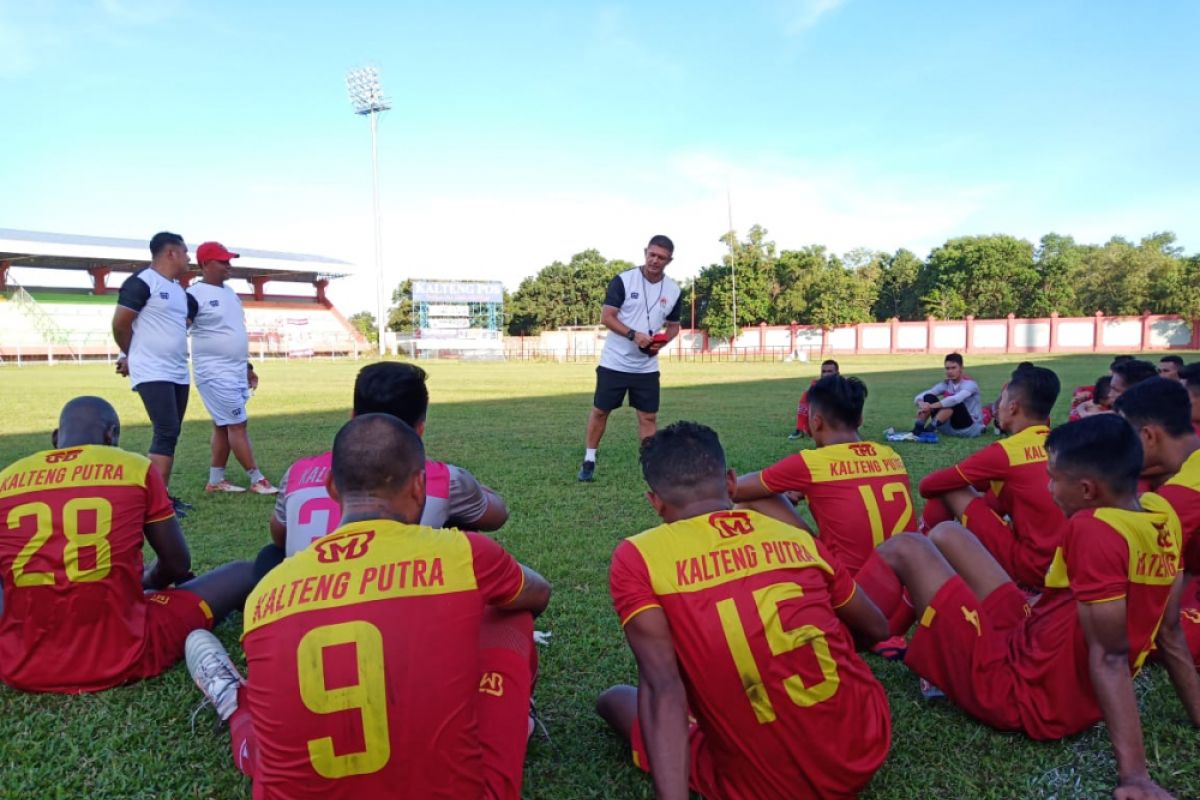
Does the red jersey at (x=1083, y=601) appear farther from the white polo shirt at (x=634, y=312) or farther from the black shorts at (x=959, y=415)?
the black shorts at (x=959, y=415)

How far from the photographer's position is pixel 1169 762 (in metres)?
2.42

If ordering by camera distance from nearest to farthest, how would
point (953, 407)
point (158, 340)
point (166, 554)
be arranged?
point (166, 554) → point (158, 340) → point (953, 407)

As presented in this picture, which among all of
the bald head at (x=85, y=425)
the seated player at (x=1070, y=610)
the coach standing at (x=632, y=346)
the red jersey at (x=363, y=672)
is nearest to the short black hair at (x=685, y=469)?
the red jersey at (x=363, y=672)

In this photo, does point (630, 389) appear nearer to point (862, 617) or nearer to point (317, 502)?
point (317, 502)

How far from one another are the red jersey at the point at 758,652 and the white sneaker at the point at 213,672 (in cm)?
154

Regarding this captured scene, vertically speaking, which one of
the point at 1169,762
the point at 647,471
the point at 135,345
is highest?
the point at 135,345

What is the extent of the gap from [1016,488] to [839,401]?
94cm

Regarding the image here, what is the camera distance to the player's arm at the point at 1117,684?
2.13 metres

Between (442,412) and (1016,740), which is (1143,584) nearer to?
(1016,740)

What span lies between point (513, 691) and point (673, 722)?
1.56 ft

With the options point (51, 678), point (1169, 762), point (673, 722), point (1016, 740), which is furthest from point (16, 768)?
point (1169, 762)

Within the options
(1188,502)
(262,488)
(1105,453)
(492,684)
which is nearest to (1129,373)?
(1188,502)

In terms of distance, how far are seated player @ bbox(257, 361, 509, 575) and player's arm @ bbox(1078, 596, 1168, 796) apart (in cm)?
201

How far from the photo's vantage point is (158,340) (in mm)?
5836
